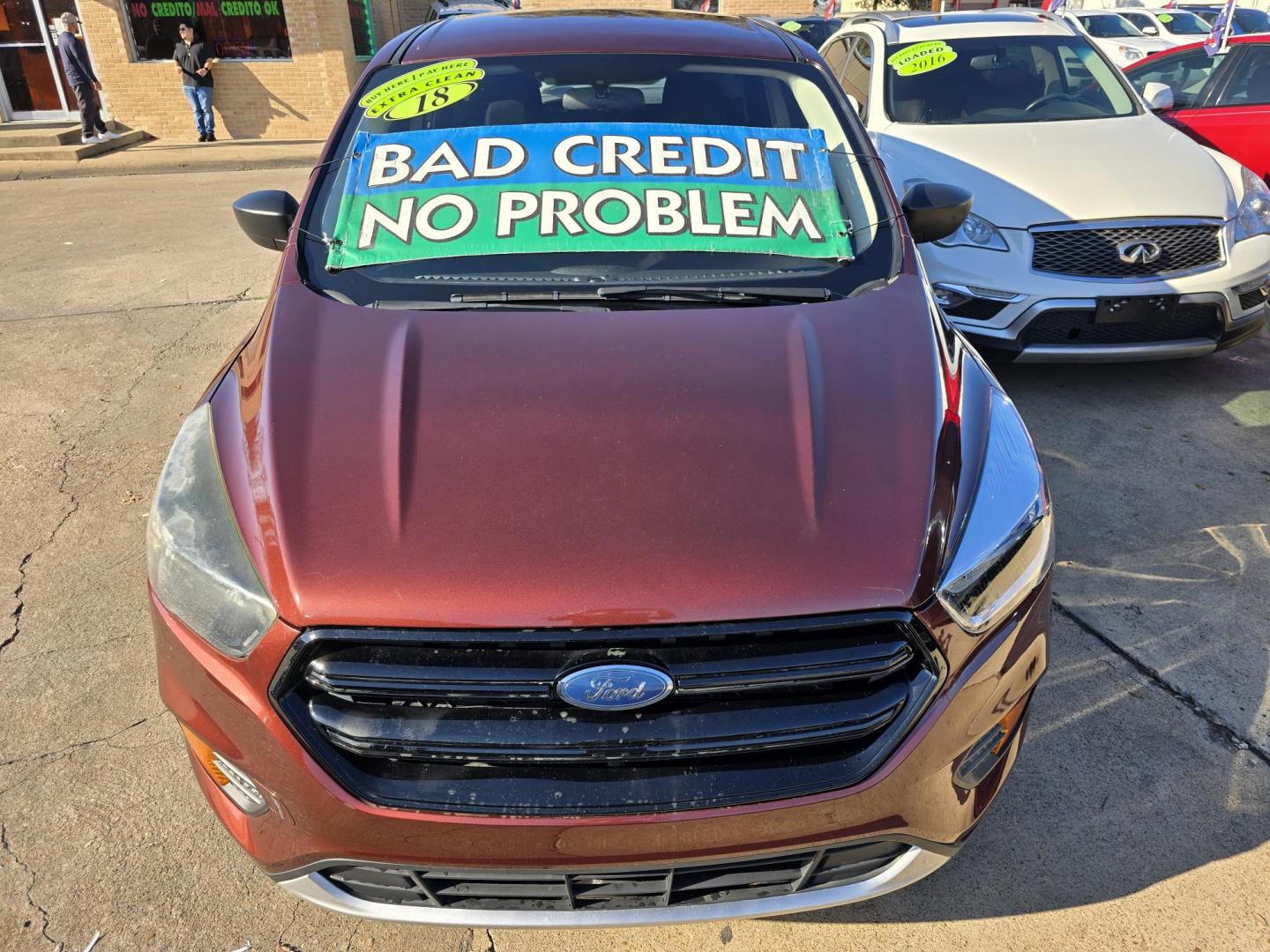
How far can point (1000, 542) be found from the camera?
1.82m

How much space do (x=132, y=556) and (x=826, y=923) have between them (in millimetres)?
2848

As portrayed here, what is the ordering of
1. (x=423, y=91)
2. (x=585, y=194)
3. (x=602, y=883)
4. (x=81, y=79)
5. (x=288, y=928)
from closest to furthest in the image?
(x=602, y=883)
(x=288, y=928)
(x=585, y=194)
(x=423, y=91)
(x=81, y=79)

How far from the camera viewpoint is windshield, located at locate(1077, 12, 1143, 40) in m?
17.7

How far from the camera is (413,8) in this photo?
21.5 metres

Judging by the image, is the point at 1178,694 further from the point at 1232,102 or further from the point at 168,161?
the point at 168,161

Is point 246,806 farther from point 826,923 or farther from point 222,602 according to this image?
point 826,923

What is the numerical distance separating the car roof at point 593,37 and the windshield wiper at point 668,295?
117 cm

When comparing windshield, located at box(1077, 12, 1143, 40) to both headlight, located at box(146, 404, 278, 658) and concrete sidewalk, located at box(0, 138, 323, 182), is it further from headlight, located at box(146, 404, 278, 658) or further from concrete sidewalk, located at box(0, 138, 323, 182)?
headlight, located at box(146, 404, 278, 658)

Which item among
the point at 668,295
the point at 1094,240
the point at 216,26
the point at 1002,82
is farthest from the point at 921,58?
the point at 216,26

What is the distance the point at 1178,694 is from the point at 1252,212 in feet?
11.1

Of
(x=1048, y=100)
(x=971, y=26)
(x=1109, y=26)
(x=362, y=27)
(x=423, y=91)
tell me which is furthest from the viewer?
(x=1109, y=26)

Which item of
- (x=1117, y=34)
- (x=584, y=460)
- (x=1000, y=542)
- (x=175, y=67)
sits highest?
(x=584, y=460)

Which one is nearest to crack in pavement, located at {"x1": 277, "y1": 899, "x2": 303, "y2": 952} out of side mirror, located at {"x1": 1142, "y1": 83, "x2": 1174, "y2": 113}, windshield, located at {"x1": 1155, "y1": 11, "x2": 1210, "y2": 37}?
side mirror, located at {"x1": 1142, "y1": 83, "x2": 1174, "y2": 113}

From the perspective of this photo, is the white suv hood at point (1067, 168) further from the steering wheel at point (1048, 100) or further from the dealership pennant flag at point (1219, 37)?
the dealership pennant flag at point (1219, 37)
